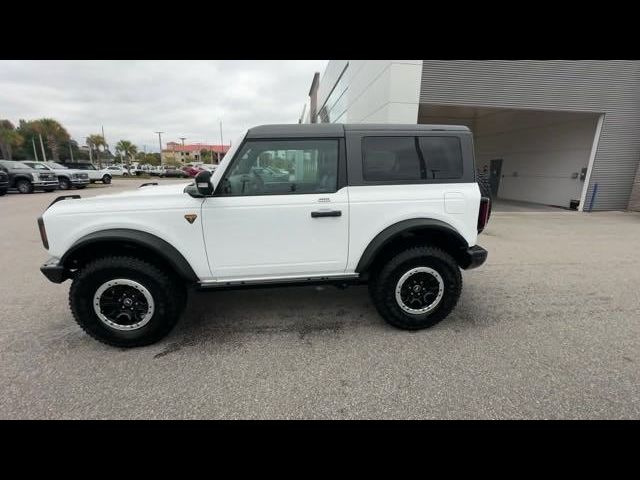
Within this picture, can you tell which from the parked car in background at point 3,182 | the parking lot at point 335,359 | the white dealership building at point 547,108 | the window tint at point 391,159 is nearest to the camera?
the parking lot at point 335,359

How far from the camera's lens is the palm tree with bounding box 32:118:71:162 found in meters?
63.1

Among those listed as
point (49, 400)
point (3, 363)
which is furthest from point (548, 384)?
point (3, 363)

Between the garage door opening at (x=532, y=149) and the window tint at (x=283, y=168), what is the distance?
9.56 metres

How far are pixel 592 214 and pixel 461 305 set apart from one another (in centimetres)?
1070

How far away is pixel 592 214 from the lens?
10.7 metres

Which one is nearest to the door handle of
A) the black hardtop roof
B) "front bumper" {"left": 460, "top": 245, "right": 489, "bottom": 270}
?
the black hardtop roof

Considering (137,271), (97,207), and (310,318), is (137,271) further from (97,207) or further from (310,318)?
(310,318)

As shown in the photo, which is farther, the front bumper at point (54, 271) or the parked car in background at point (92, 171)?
the parked car in background at point (92, 171)

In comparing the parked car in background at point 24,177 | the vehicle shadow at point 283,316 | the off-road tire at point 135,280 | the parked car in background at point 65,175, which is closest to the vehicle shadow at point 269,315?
the vehicle shadow at point 283,316

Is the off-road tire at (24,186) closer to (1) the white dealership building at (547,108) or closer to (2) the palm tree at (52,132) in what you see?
(1) the white dealership building at (547,108)

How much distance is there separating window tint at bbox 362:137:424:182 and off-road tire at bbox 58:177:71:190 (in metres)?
21.5

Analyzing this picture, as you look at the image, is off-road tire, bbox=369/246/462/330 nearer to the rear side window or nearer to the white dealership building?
the rear side window

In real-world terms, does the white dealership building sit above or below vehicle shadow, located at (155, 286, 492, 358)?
above

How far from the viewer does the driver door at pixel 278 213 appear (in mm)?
2748
